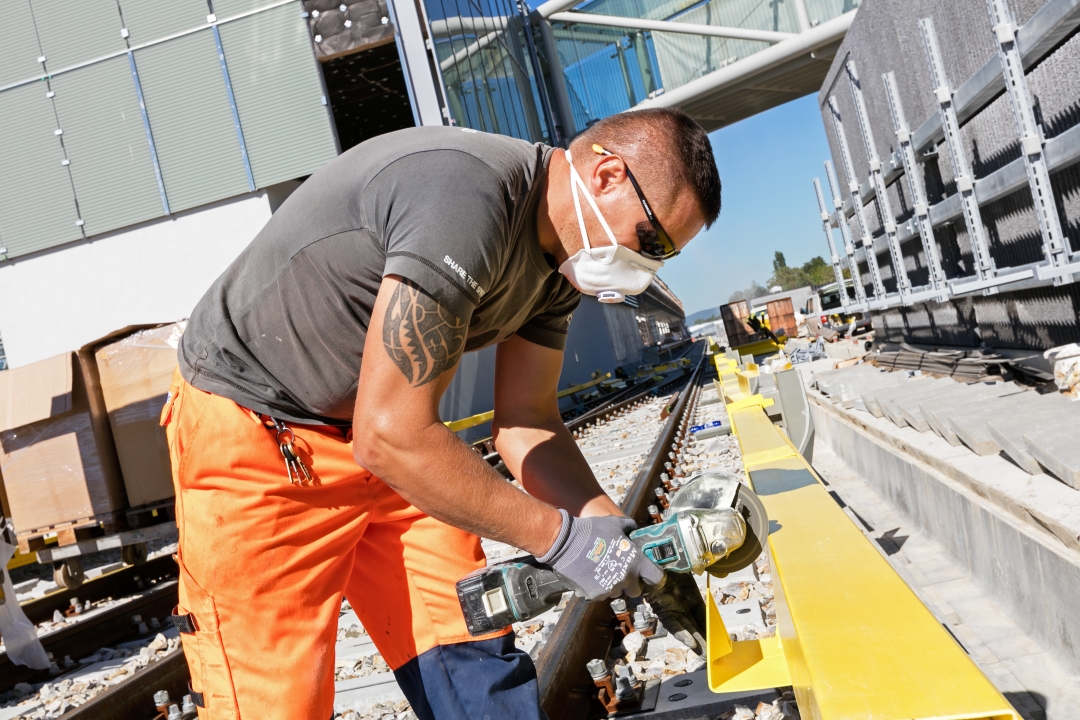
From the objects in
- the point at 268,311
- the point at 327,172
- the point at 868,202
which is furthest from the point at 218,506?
the point at 868,202

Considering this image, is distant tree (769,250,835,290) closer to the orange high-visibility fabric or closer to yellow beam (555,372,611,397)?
yellow beam (555,372,611,397)

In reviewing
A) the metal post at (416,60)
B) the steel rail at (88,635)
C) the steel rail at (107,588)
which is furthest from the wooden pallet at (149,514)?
the metal post at (416,60)

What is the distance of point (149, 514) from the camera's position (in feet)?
23.9

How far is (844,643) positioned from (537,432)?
4.28 feet

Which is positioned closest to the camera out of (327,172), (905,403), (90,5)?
(327,172)

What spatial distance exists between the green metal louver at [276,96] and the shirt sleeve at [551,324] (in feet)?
45.1

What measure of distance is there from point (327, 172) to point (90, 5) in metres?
16.9

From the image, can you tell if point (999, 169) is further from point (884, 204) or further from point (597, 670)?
point (597, 670)

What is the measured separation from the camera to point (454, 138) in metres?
1.88

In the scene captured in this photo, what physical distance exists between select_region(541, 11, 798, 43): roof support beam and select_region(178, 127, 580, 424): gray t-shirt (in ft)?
67.6

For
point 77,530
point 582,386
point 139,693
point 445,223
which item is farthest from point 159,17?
point 445,223

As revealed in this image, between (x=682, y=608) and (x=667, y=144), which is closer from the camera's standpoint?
(x=667, y=144)

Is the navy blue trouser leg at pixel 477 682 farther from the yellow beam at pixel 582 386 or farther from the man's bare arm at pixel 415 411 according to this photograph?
the yellow beam at pixel 582 386

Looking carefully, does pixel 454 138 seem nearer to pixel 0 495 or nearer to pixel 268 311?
pixel 268 311
